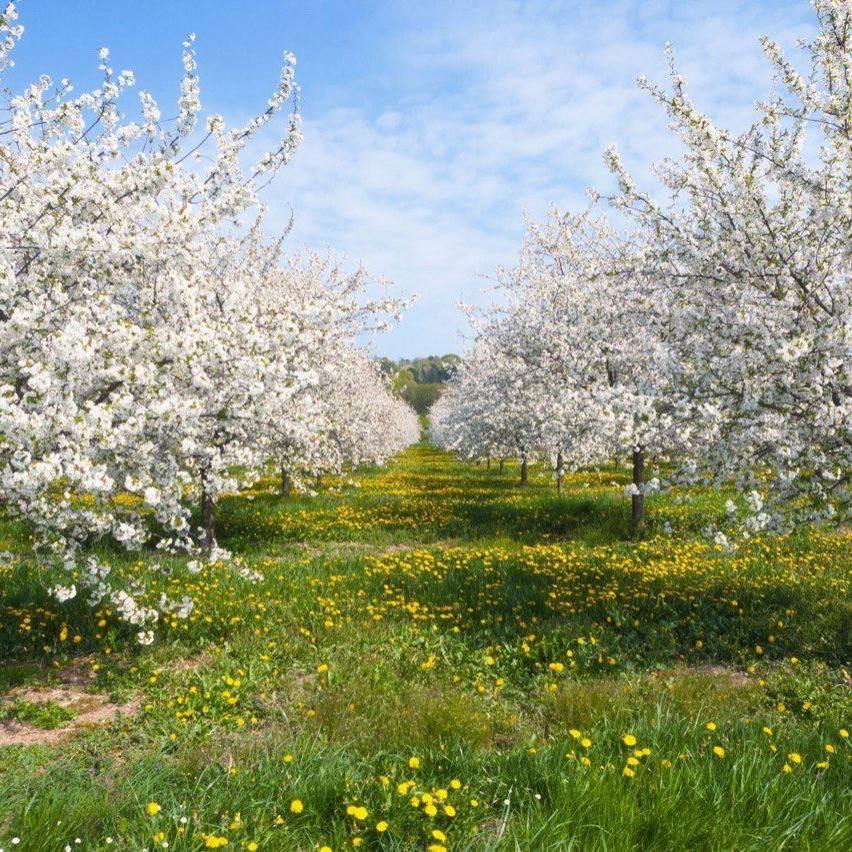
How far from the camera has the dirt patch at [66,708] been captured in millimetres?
5715

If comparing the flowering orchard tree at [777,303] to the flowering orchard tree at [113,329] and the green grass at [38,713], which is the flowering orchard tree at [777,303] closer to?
the flowering orchard tree at [113,329]

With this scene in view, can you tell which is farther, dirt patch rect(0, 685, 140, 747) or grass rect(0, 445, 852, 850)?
dirt patch rect(0, 685, 140, 747)

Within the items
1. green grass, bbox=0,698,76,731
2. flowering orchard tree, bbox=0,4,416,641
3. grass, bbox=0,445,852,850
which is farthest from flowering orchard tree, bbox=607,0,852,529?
green grass, bbox=0,698,76,731

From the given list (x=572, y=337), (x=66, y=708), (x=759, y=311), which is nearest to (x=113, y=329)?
(x=66, y=708)

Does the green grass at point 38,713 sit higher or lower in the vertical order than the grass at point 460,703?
lower

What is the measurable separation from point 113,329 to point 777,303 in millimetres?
6991

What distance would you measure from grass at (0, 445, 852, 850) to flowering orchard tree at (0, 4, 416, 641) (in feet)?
4.51

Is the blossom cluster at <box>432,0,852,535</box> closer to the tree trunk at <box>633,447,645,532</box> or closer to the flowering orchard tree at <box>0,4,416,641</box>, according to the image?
the flowering orchard tree at <box>0,4,416,641</box>

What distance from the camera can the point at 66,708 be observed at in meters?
6.22

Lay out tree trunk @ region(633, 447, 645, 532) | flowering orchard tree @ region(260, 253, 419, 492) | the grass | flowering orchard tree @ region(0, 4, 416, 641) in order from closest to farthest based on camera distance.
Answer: the grass → flowering orchard tree @ region(0, 4, 416, 641) → flowering orchard tree @ region(260, 253, 419, 492) → tree trunk @ region(633, 447, 645, 532)

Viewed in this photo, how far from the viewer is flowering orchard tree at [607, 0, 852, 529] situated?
682 centimetres

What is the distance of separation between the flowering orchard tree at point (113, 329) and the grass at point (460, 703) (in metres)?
1.37

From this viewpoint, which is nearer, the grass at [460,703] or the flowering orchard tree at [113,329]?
the grass at [460,703]

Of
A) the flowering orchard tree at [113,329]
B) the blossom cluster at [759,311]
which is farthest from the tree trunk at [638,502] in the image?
the flowering orchard tree at [113,329]
